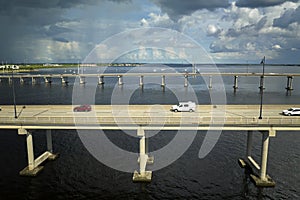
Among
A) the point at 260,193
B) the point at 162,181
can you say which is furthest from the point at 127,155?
the point at 260,193

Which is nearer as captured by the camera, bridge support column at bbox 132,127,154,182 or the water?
the water

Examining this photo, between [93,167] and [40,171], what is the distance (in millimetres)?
7594

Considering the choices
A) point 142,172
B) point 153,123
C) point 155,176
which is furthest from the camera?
point 155,176

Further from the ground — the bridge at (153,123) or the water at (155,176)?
the bridge at (153,123)

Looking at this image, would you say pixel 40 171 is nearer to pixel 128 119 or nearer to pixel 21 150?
pixel 21 150

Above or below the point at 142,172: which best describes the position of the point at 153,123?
above

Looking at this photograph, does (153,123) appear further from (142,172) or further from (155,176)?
(155,176)

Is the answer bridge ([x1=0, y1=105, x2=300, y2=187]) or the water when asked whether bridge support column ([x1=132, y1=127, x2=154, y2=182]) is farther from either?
the water

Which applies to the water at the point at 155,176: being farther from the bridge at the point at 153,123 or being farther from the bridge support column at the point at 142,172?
the bridge at the point at 153,123

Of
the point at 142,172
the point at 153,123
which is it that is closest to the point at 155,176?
the point at 142,172

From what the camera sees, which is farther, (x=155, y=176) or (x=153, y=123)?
(x=155, y=176)

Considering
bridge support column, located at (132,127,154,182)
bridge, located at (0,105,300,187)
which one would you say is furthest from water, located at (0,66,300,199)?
bridge, located at (0,105,300,187)

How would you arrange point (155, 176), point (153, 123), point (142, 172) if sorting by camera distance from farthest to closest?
point (155, 176) < point (142, 172) < point (153, 123)

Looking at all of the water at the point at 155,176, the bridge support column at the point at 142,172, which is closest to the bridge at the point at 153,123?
the bridge support column at the point at 142,172
